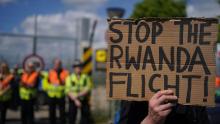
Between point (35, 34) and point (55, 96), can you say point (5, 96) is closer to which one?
point (55, 96)

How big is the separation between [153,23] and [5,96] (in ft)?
30.6

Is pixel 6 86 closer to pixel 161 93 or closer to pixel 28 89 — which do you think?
pixel 28 89

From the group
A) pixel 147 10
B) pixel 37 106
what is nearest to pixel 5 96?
pixel 37 106

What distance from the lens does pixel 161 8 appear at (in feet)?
65.2

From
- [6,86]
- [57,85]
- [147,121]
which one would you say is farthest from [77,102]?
[147,121]

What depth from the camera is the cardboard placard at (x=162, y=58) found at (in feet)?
11.3

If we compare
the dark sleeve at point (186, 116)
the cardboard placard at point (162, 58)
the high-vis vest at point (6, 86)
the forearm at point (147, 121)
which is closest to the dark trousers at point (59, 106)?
the high-vis vest at point (6, 86)

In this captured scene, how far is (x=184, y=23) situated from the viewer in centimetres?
352

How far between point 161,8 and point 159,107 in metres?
16.9


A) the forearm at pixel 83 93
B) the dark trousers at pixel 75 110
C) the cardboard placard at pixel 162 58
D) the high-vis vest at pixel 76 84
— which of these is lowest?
the dark trousers at pixel 75 110

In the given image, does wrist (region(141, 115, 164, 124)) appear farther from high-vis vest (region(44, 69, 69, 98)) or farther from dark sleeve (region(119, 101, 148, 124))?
high-vis vest (region(44, 69, 69, 98))

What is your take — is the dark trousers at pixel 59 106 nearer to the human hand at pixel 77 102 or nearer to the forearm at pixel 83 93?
the human hand at pixel 77 102

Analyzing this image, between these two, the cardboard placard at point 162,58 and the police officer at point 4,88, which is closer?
the cardboard placard at point 162,58

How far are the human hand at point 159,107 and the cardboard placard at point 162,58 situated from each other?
0.66ft
